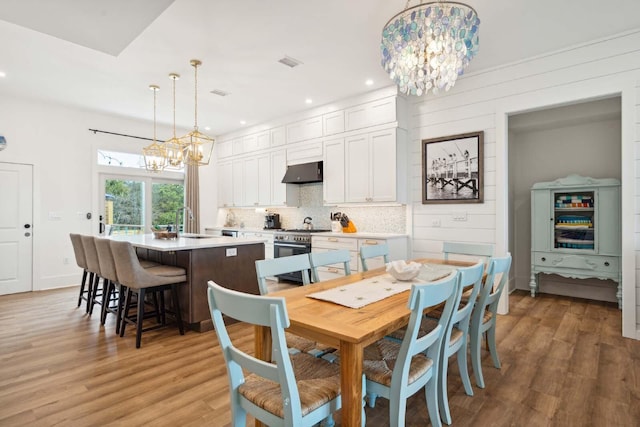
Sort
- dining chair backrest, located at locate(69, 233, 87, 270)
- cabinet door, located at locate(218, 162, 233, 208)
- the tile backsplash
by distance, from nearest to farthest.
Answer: dining chair backrest, located at locate(69, 233, 87, 270) < the tile backsplash < cabinet door, located at locate(218, 162, 233, 208)

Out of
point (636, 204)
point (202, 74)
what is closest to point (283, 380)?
point (636, 204)

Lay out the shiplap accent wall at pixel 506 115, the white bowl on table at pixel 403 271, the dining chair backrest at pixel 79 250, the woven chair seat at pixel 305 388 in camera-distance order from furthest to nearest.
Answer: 1. the dining chair backrest at pixel 79 250
2. the shiplap accent wall at pixel 506 115
3. the white bowl on table at pixel 403 271
4. the woven chair seat at pixel 305 388

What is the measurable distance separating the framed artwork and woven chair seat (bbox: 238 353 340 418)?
10.4ft

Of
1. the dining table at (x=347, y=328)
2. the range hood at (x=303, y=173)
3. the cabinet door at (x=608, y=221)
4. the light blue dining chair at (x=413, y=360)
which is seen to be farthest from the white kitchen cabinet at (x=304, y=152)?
the light blue dining chair at (x=413, y=360)

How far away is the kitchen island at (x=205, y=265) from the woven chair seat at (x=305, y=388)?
1969 mm

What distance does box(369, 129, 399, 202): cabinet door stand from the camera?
4.44 meters

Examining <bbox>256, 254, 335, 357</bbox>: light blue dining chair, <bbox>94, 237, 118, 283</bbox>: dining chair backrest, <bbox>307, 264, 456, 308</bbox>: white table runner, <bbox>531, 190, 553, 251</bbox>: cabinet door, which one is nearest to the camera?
<bbox>307, 264, 456, 308</bbox>: white table runner

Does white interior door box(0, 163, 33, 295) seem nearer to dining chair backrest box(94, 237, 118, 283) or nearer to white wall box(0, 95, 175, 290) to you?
white wall box(0, 95, 175, 290)

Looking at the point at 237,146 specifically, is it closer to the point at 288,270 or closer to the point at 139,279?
the point at 139,279

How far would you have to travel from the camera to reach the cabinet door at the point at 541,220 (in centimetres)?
464

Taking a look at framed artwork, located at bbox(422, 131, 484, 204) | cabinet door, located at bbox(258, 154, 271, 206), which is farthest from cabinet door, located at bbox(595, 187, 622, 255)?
cabinet door, located at bbox(258, 154, 271, 206)

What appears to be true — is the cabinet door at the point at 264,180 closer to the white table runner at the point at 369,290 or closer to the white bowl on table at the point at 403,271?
the white table runner at the point at 369,290

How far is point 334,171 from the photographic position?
514cm

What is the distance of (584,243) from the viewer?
442 cm
